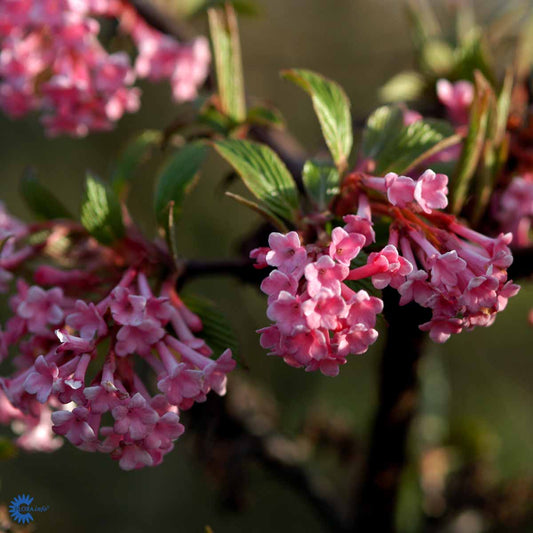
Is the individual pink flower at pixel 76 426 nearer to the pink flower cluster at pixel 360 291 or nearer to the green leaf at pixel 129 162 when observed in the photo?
the pink flower cluster at pixel 360 291

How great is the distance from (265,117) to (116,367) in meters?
0.40

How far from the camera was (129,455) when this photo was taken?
0.57 m

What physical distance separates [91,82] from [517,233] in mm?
630

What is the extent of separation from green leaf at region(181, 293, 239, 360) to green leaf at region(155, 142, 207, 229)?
11 cm

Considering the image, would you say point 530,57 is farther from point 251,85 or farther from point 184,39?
point 251,85

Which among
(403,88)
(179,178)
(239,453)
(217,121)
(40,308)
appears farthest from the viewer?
(239,453)

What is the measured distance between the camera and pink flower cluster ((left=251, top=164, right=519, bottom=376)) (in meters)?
0.50

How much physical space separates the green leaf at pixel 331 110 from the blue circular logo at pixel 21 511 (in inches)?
18.3

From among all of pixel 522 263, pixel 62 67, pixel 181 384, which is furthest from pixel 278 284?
pixel 62 67

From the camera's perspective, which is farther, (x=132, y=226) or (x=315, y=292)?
(x=132, y=226)

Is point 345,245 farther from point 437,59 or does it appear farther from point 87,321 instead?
point 437,59

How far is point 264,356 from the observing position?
112 inches

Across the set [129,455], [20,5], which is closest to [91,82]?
[20,5]

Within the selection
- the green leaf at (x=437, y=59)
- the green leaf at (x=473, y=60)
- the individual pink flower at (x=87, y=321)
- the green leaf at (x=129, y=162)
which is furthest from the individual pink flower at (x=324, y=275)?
the green leaf at (x=437, y=59)
